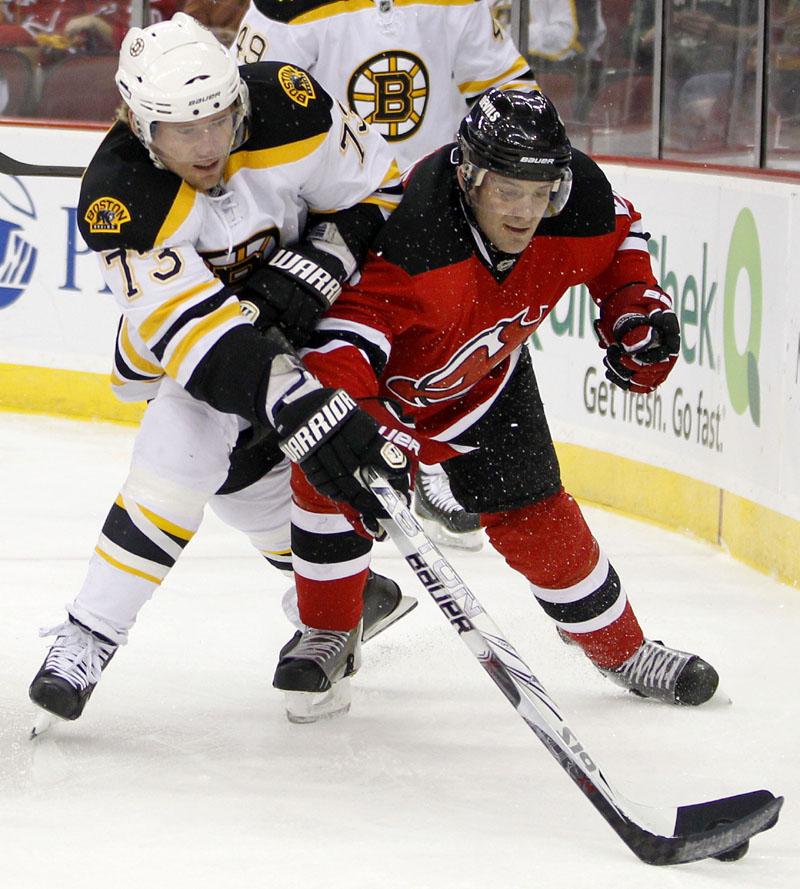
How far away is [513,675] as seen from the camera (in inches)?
72.3

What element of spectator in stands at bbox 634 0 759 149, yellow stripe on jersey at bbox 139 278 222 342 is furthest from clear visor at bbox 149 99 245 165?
spectator in stands at bbox 634 0 759 149

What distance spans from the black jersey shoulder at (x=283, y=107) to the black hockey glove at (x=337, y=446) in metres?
0.43

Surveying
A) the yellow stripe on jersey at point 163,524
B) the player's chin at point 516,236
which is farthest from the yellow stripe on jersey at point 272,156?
the yellow stripe on jersey at point 163,524

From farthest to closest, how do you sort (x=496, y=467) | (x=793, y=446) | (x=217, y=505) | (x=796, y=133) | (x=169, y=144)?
1. (x=796, y=133)
2. (x=793, y=446)
3. (x=217, y=505)
4. (x=496, y=467)
5. (x=169, y=144)

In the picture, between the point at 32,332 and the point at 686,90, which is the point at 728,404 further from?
the point at 32,332

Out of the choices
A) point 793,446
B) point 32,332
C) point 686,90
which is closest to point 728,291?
point 793,446

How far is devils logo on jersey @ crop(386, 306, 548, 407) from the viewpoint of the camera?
2199mm

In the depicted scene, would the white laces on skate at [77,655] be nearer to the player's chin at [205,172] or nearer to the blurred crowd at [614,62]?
the player's chin at [205,172]

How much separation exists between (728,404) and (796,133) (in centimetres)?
65

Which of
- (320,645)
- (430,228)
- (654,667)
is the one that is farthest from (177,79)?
(654,667)

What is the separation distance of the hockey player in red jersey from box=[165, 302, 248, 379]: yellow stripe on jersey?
5.8 inches

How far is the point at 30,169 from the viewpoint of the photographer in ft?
16.4

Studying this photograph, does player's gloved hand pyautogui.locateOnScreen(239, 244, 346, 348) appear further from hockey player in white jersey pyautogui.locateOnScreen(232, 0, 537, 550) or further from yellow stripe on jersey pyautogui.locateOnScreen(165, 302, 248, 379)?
hockey player in white jersey pyautogui.locateOnScreen(232, 0, 537, 550)

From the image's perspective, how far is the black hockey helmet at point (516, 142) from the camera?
2.00 meters
